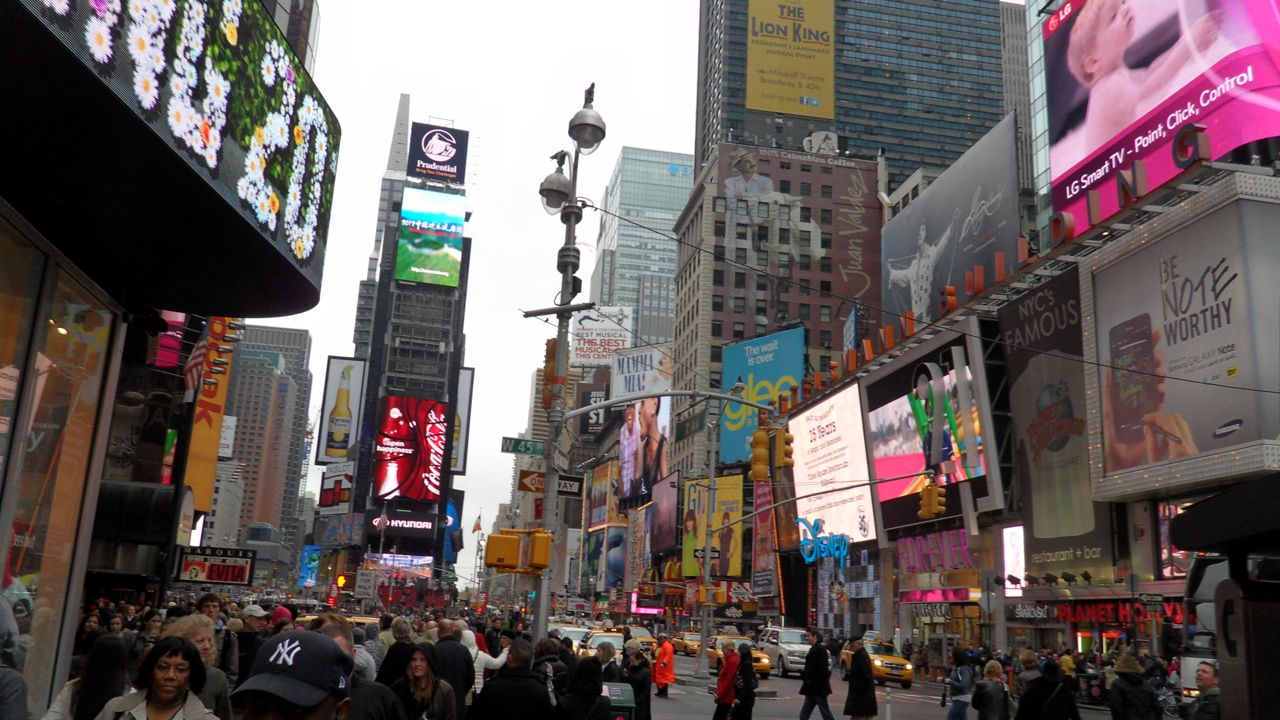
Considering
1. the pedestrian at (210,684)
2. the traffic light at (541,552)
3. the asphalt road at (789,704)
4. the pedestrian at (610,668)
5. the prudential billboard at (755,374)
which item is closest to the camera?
the pedestrian at (210,684)

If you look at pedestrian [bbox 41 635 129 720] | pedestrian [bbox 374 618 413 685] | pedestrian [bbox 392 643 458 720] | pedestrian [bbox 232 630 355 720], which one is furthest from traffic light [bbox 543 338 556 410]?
pedestrian [bbox 232 630 355 720]

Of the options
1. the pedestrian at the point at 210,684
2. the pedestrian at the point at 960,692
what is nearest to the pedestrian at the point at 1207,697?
the pedestrian at the point at 960,692

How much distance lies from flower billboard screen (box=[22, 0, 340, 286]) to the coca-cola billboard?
102781 millimetres

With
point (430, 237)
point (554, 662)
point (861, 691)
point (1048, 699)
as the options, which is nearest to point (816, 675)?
point (861, 691)

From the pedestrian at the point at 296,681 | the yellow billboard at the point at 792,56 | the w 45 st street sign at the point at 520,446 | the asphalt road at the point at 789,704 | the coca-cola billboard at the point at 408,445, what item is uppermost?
the yellow billboard at the point at 792,56

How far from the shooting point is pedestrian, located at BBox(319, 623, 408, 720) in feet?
20.9

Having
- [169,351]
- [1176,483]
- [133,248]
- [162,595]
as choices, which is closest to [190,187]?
[133,248]

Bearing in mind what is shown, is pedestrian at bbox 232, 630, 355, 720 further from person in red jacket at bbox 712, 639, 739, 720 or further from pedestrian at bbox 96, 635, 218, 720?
person in red jacket at bbox 712, 639, 739, 720

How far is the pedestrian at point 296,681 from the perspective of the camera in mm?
3820

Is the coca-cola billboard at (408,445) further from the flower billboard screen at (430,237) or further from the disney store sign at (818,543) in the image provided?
the disney store sign at (818,543)

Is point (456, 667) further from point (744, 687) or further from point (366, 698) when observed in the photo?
point (744, 687)

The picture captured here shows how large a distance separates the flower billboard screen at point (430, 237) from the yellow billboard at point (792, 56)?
39.3 meters

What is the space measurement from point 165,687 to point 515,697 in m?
2.55

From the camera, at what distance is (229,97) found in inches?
472
